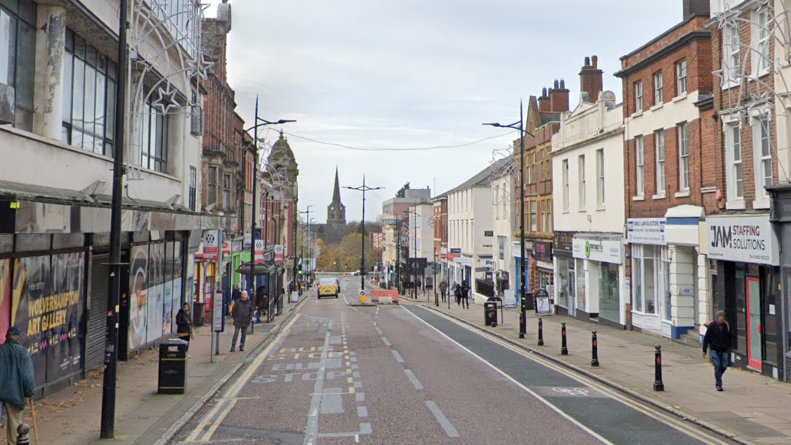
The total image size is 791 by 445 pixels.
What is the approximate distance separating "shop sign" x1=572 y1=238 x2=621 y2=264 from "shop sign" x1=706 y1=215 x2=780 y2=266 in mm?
9193

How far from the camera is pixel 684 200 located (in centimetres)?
2347

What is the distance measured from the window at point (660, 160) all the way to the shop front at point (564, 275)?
31.9 ft

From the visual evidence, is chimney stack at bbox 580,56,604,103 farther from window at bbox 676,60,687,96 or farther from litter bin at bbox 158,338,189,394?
litter bin at bbox 158,338,189,394

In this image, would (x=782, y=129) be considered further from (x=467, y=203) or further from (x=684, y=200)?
(x=467, y=203)

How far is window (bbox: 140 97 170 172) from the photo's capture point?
22203 mm

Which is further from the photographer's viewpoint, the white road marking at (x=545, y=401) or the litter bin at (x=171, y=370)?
the litter bin at (x=171, y=370)

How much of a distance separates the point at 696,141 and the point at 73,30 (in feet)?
64.5

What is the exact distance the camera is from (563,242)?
37188mm

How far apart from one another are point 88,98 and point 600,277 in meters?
24.2

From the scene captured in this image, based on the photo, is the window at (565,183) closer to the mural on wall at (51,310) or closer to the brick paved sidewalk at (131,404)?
the brick paved sidewalk at (131,404)

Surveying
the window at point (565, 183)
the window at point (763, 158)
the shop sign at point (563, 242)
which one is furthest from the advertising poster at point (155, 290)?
the window at point (565, 183)

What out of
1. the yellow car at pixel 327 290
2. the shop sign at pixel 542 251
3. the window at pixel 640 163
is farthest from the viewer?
the yellow car at pixel 327 290

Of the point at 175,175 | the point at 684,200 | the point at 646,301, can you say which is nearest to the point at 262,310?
the point at 175,175

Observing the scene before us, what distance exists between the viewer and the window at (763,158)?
17.6m
